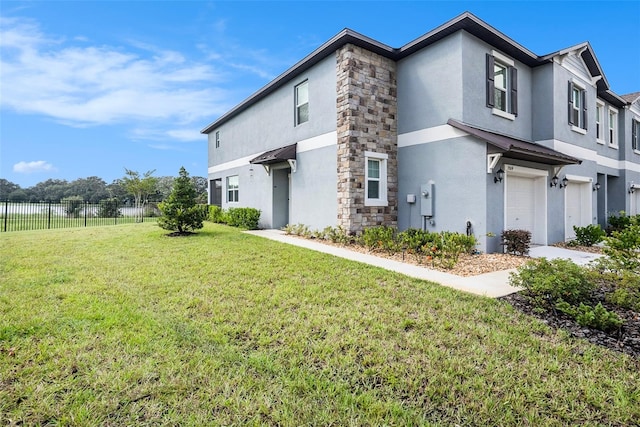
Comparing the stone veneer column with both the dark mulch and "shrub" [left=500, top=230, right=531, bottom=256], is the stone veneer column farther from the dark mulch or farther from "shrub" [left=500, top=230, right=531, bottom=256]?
the dark mulch

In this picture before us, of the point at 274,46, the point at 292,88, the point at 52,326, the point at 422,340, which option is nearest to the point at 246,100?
the point at 292,88

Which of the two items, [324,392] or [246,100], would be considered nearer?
[324,392]

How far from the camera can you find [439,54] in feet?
31.9

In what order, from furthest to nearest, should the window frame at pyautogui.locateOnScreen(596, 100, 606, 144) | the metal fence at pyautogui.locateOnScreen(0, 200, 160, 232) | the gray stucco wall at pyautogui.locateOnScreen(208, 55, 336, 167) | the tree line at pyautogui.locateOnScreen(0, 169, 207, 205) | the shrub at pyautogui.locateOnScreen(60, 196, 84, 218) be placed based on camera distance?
the tree line at pyautogui.locateOnScreen(0, 169, 207, 205), the shrub at pyautogui.locateOnScreen(60, 196, 84, 218), the metal fence at pyautogui.locateOnScreen(0, 200, 160, 232), the window frame at pyautogui.locateOnScreen(596, 100, 606, 144), the gray stucco wall at pyautogui.locateOnScreen(208, 55, 336, 167)

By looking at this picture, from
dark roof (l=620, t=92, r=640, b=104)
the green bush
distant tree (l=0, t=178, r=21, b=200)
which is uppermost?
dark roof (l=620, t=92, r=640, b=104)

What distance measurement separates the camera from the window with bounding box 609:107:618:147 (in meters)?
15.7

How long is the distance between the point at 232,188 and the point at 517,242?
14.3 metres

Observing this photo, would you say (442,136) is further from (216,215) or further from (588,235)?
(216,215)

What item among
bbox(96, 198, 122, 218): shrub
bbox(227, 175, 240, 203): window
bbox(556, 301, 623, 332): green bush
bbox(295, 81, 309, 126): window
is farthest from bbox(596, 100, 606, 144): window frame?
bbox(96, 198, 122, 218): shrub

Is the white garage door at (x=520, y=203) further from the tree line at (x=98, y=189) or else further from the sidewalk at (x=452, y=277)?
the tree line at (x=98, y=189)

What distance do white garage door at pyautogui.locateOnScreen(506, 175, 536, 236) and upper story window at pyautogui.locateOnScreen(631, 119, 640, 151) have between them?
466 inches

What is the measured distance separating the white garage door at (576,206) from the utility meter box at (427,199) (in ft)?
19.3

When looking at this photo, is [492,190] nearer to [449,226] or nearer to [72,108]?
[449,226]

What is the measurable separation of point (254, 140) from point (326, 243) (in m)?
7.99
